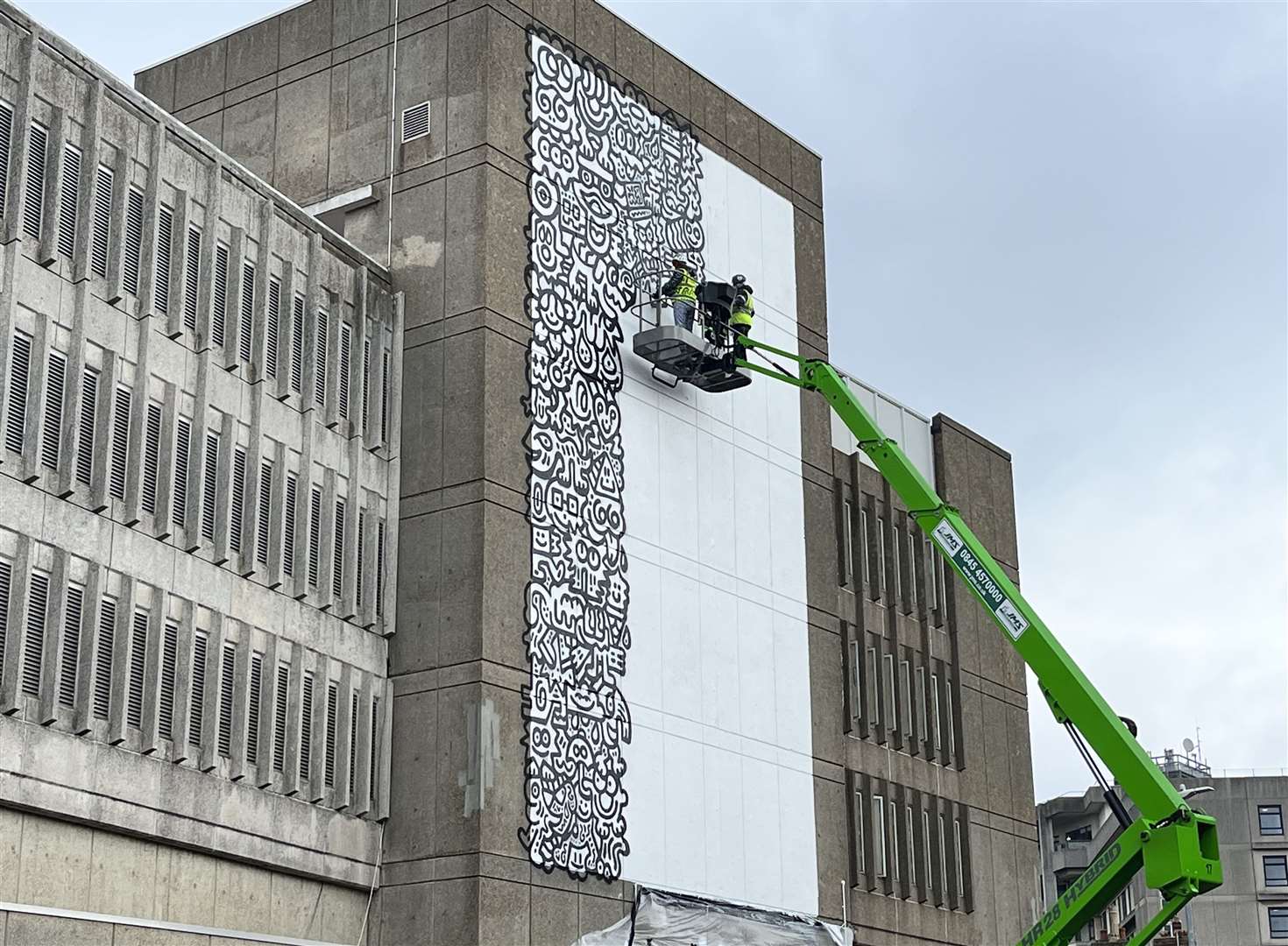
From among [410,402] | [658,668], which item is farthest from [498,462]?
[658,668]

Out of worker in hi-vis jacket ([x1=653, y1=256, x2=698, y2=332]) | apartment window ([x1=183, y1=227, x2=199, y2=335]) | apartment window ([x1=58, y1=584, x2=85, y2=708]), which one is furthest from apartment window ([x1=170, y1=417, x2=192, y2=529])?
worker in hi-vis jacket ([x1=653, y1=256, x2=698, y2=332])

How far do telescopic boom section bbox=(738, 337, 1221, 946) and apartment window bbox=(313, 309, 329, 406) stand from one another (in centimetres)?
1125

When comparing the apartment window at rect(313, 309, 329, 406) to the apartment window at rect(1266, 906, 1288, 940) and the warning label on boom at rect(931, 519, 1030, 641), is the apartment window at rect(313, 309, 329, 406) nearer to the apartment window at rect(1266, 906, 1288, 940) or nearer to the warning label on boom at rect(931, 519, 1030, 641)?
the warning label on boom at rect(931, 519, 1030, 641)

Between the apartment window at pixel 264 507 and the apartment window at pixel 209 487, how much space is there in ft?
3.33

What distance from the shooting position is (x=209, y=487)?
112 feet

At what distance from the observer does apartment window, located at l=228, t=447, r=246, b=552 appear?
113 ft

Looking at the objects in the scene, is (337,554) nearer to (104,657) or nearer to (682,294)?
(104,657)

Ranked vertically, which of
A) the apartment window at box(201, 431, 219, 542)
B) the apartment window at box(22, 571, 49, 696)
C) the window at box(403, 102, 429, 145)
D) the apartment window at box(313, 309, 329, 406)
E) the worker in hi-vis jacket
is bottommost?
the apartment window at box(22, 571, 49, 696)

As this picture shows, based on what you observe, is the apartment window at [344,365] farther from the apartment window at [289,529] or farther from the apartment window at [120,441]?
the apartment window at [120,441]

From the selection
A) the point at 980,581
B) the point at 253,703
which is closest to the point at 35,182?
the point at 253,703

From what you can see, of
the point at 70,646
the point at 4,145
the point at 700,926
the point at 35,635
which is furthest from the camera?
the point at 700,926

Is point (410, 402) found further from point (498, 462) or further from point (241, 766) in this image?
point (241, 766)

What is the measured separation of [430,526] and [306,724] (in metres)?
4.95

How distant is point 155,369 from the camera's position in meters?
33.2
